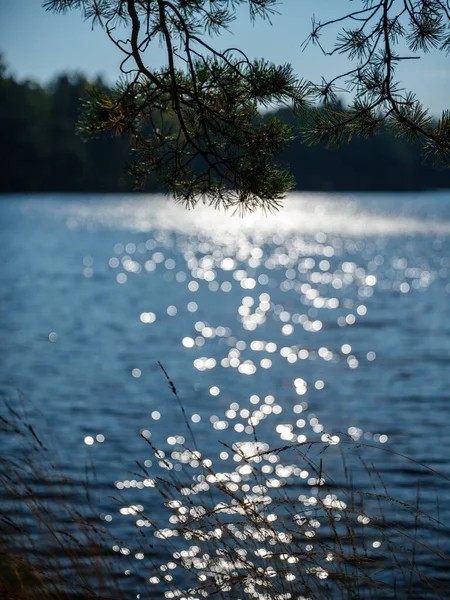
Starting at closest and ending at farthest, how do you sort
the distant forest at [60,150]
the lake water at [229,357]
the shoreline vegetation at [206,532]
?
the shoreline vegetation at [206,532]
the lake water at [229,357]
the distant forest at [60,150]

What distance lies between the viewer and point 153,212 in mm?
109125

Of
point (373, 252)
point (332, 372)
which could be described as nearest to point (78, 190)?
point (373, 252)

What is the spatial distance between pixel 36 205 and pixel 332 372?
10162 centimetres

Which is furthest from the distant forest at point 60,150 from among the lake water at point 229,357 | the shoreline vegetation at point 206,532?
the shoreline vegetation at point 206,532

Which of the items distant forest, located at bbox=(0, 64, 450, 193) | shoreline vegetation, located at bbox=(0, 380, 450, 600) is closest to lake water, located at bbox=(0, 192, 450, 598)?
shoreline vegetation, located at bbox=(0, 380, 450, 600)

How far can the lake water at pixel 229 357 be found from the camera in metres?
12.2

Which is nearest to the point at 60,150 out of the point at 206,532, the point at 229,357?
the point at 229,357

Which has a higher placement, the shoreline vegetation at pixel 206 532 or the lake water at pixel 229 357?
the shoreline vegetation at pixel 206 532

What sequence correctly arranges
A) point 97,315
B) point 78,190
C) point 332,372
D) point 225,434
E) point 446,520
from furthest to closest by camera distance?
point 78,190 → point 97,315 → point 332,372 → point 225,434 → point 446,520

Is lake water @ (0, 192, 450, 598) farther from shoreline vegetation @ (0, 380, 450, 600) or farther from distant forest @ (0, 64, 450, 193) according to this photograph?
distant forest @ (0, 64, 450, 193)

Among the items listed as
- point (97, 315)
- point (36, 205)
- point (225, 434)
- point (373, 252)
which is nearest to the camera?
point (225, 434)

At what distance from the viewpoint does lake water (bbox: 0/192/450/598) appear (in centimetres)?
1219

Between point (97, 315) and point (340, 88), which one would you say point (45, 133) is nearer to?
point (97, 315)

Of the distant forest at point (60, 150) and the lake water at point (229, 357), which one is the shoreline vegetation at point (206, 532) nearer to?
the lake water at point (229, 357)
